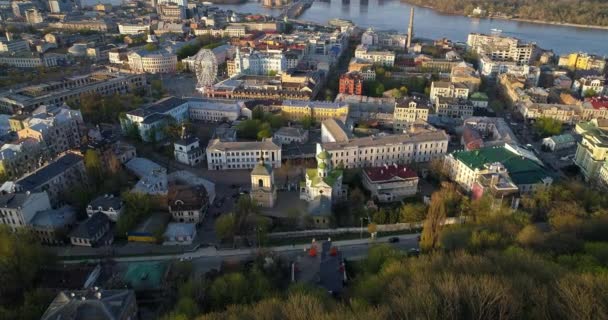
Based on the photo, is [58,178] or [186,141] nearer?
[58,178]

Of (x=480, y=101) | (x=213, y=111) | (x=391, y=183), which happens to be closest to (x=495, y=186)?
(x=391, y=183)

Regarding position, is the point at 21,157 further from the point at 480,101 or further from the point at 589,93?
the point at 589,93

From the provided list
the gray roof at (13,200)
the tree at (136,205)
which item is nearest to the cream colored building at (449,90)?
the tree at (136,205)

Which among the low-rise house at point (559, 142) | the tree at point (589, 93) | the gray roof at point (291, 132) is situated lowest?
the low-rise house at point (559, 142)

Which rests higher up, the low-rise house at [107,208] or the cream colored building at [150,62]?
the cream colored building at [150,62]

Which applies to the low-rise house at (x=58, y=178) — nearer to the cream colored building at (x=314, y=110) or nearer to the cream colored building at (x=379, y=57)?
the cream colored building at (x=314, y=110)

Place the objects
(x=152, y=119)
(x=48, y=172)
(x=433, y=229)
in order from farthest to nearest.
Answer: (x=152, y=119) → (x=48, y=172) → (x=433, y=229)
